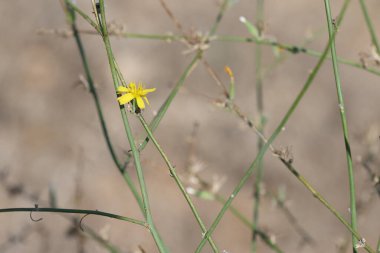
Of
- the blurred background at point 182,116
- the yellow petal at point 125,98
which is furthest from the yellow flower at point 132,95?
the blurred background at point 182,116

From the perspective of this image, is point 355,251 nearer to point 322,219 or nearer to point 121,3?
point 322,219

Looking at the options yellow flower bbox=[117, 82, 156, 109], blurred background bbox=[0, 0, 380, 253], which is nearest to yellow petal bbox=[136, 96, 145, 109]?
yellow flower bbox=[117, 82, 156, 109]

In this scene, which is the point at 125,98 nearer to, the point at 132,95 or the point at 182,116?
the point at 132,95

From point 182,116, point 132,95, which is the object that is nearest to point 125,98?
point 132,95

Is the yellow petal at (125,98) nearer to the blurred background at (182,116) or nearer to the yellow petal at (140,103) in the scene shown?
the yellow petal at (140,103)

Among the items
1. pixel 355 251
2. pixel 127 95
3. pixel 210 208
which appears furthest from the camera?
pixel 210 208

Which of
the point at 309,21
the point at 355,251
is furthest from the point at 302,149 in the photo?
the point at 355,251

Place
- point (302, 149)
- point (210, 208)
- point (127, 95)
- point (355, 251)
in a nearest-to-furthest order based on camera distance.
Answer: point (127, 95)
point (355, 251)
point (210, 208)
point (302, 149)
